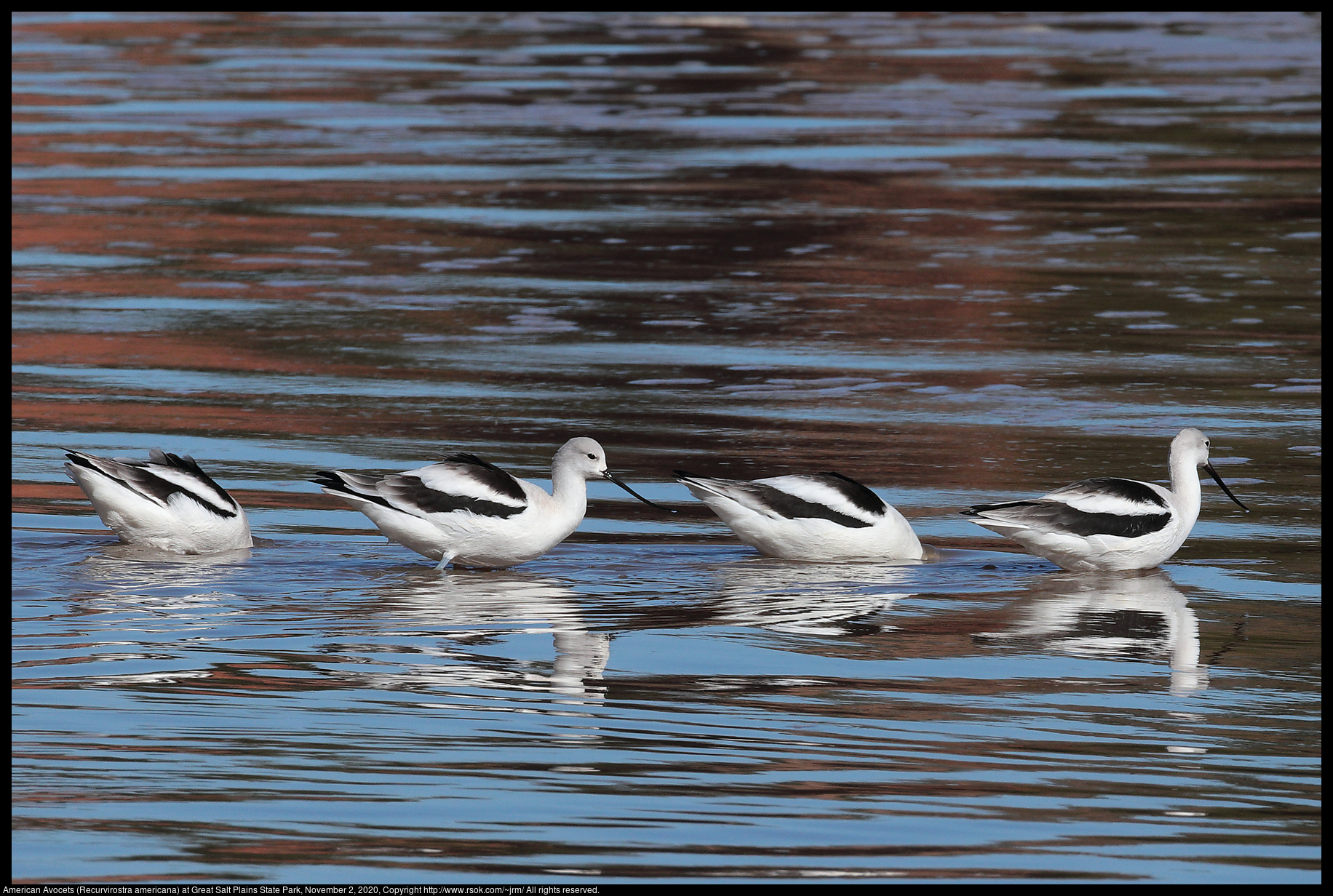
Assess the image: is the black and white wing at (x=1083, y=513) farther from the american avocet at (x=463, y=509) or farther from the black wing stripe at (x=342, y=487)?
the black wing stripe at (x=342, y=487)

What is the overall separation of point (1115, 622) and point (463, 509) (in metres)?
3.06

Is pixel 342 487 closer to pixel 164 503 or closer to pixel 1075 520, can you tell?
pixel 164 503

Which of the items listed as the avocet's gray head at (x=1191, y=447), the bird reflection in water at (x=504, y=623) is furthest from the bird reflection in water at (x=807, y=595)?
the avocet's gray head at (x=1191, y=447)

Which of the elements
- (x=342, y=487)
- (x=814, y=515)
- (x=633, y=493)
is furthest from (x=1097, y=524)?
(x=342, y=487)

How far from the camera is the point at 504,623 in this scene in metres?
8.90

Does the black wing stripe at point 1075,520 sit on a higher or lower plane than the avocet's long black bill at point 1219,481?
lower

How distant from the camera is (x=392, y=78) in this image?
2948 cm

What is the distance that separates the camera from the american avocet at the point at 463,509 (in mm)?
9844

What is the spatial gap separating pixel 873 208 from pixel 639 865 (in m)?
14.9

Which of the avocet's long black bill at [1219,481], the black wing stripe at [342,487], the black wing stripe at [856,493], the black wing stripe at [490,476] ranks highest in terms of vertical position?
the avocet's long black bill at [1219,481]

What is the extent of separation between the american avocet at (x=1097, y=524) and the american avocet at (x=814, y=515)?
42cm

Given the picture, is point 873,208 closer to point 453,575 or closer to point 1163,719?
point 453,575

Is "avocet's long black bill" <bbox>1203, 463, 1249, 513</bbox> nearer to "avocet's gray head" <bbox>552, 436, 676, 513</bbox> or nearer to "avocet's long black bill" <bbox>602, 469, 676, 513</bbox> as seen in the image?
"avocet's long black bill" <bbox>602, 469, 676, 513</bbox>
